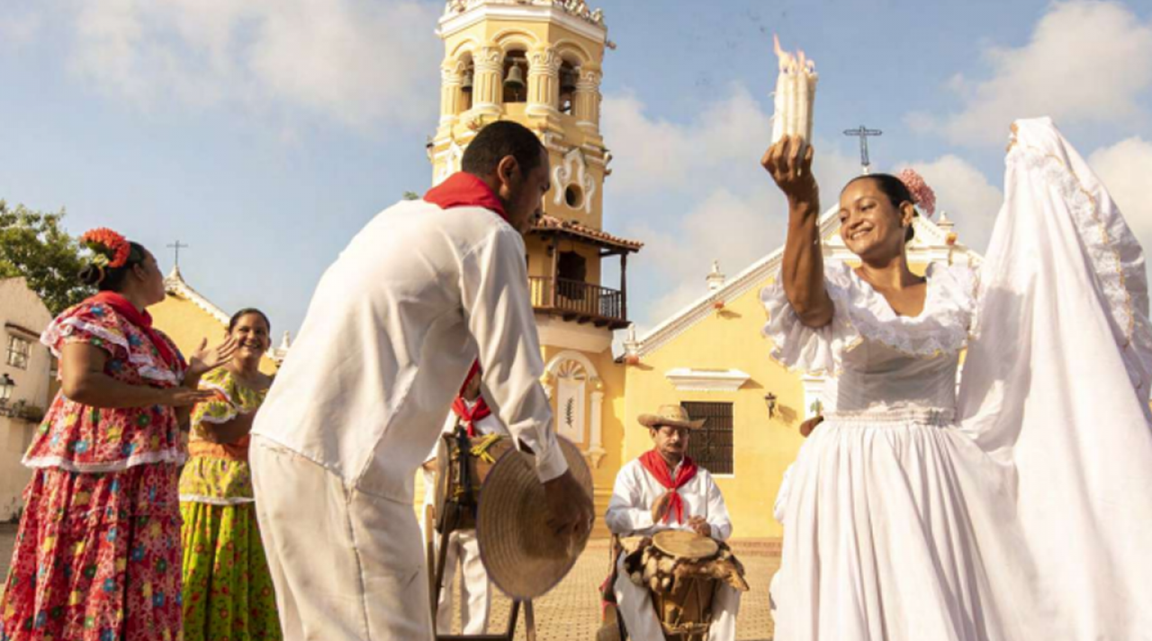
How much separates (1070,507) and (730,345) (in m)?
21.0

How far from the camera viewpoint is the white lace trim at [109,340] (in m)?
4.14

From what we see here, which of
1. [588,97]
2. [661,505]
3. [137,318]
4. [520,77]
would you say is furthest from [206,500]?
[588,97]

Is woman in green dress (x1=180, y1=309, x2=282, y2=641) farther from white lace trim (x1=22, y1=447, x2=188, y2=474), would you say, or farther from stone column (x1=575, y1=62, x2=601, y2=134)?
stone column (x1=575, y1=62, x2=601, y2=134)

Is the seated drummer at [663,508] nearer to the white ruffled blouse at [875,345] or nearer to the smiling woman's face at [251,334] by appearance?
the smiling woman's face at [251,334]

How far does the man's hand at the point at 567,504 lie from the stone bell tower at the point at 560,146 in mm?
19098

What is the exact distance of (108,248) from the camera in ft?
14.8

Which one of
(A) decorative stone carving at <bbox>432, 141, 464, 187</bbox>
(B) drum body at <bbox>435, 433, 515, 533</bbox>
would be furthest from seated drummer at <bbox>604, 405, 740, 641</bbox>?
(A) decorative stone carving at <bbox>432, 141, 464, 187</bbox>

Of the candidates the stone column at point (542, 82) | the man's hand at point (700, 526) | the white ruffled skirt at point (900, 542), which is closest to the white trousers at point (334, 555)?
the white ruffled skirt at point (900, 542)

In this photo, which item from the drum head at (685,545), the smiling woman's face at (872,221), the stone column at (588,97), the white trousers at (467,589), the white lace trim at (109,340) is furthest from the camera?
the stone column at (588,97)

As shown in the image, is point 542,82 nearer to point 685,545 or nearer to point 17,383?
point 17,383

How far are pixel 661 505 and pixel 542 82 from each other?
62.8 feet

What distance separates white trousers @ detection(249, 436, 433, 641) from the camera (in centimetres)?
249

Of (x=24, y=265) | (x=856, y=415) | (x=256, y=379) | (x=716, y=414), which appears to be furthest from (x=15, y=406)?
(x=856, y=415)

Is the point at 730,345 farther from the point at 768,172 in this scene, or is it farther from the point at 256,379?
the point at 768,172
